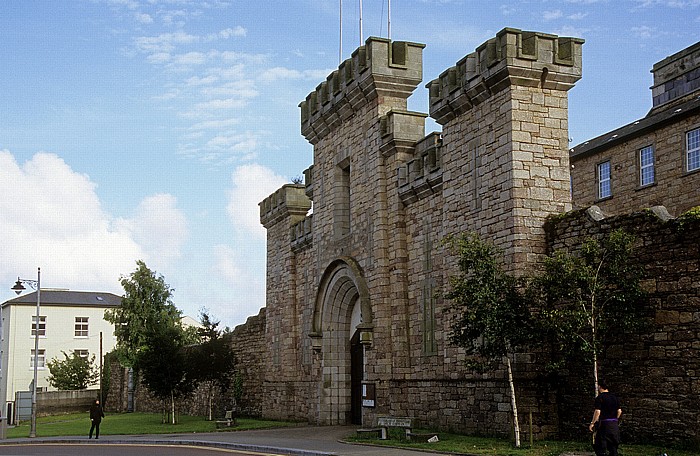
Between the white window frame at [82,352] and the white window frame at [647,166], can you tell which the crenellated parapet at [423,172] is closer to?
the white window frame at [647,166]

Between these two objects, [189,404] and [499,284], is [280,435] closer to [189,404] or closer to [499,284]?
[499,284]

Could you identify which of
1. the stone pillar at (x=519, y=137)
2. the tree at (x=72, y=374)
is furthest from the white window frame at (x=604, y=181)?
the tree at (x=72, y=374)

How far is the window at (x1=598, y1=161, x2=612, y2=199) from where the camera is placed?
101ft

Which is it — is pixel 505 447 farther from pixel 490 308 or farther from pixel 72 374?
pixel 72 374

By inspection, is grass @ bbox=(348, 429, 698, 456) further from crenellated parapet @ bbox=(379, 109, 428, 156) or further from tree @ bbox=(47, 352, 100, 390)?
tree @ bbox=(47, 352, 100, 390)

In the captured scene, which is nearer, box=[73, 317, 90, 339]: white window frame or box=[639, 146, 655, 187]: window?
box=[639, 146, 655, 187]: window

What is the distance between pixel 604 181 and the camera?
3089cm

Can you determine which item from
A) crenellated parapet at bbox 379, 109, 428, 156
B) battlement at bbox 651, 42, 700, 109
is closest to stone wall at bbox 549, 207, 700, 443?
crenellated parapet at bbox 379, 109, 428, 156

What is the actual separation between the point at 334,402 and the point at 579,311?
13892 mm

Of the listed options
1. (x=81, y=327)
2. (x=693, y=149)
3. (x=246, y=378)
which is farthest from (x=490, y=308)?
(x=81, y=327)

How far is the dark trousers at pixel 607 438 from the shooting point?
14133 millimetres

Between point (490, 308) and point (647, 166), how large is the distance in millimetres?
13513

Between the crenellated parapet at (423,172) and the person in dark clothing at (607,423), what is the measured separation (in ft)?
30.6

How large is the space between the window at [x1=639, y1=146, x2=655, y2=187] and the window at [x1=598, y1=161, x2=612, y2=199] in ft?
6.17
